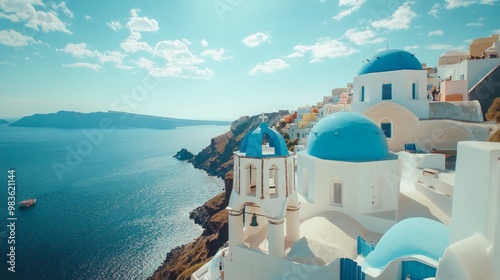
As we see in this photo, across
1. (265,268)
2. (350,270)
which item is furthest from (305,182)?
(350,270)

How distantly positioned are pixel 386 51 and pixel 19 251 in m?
38.4

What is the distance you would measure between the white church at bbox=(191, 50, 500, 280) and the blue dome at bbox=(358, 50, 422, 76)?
216 inches

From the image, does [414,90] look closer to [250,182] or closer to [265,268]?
[250,182]

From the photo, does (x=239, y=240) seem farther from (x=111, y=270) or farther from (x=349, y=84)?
(x=349, y=84)

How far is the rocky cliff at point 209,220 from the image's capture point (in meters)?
21.6

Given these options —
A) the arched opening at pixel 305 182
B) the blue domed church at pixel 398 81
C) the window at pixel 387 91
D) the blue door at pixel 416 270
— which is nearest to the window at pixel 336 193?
the arched opening at pixel 305 182

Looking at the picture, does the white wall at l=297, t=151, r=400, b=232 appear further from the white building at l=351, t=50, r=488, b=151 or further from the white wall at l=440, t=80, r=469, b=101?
the white wall at l=440, t=80, r=469, b=101

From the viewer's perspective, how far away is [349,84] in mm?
51938

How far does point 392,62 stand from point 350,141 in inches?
395

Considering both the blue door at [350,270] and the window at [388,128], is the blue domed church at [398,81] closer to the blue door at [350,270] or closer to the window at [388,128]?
the window at [388,128]

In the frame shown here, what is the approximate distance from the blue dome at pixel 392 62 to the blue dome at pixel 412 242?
13180 mm

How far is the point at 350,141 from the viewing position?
9.84m

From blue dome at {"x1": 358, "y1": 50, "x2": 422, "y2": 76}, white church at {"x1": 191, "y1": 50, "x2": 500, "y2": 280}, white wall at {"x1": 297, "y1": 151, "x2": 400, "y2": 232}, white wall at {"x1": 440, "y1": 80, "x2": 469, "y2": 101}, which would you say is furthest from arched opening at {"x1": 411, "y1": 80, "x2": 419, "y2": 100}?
white wall at {"x1": 297, "y1": 151, "x2": 400, "y2": 232}

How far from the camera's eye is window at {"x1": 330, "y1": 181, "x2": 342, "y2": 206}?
995 centimetres
